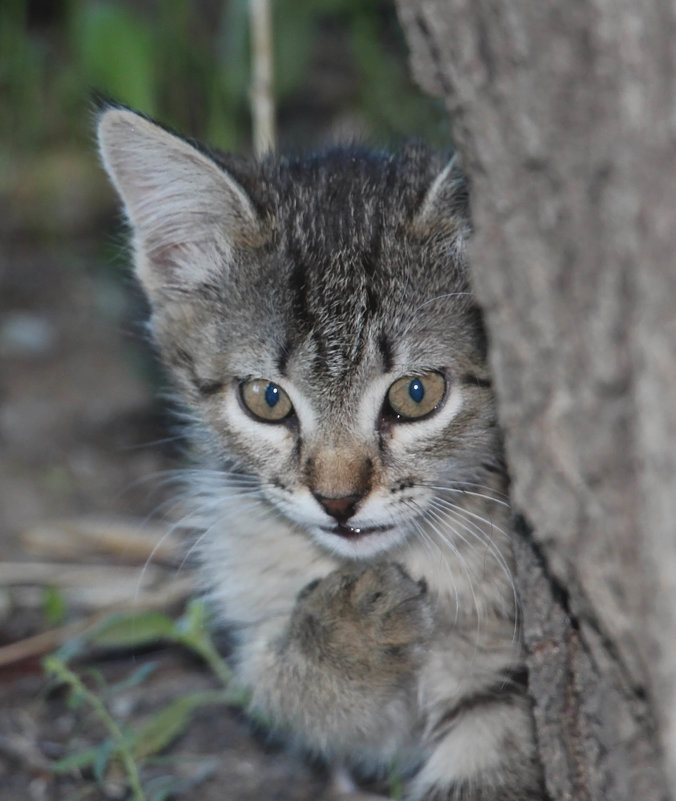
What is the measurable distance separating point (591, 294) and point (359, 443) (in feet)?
2.80

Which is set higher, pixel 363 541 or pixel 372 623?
pixel 363 541

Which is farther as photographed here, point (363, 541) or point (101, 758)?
point (101, 758)

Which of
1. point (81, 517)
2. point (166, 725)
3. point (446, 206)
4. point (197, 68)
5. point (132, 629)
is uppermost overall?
point (197, 68)

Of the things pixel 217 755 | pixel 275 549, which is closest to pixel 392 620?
pixel 275 549

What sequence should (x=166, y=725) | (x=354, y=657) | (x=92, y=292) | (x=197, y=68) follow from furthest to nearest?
(x=197, y=68) < (x=92, y=292) < (x=166, y=725) < (x=354, y=657)

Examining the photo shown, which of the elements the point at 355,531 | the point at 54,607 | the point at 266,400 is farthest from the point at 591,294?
the point at 54,607

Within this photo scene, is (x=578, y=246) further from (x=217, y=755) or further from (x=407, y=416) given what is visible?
(x=217, y=755)

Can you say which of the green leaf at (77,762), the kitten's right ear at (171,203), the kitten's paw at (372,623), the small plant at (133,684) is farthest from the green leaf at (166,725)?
the kitten's right ear at (171,203)

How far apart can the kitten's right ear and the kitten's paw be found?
2.54 ft

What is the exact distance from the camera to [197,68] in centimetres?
552

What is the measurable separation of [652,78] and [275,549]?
5.03 feet

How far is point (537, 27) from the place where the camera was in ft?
4.78

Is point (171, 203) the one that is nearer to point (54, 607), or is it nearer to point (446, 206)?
point (446, 206)

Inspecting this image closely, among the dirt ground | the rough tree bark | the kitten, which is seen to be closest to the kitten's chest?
the kitten
